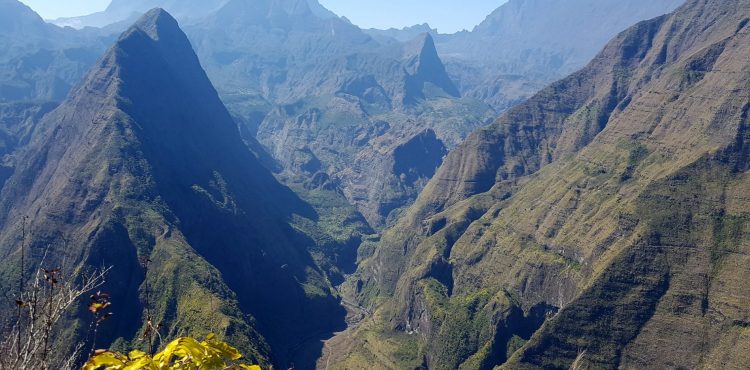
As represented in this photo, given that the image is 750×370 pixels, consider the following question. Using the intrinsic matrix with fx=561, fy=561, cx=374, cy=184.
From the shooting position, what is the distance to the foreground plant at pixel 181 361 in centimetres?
1522

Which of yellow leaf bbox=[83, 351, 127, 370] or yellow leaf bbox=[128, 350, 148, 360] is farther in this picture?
yellow leaf bbox=[128, 350, 148, 360]

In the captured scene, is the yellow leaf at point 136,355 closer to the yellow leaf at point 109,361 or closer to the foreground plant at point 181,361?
the foreground plant at point 181,361

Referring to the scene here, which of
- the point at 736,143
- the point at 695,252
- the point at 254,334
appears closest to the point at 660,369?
the point at 695,252

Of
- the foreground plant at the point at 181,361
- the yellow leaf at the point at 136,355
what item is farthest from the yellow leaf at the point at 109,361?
the yellow leaf at the point at 136,355

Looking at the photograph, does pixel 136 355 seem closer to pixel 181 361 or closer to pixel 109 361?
pixel 109 361

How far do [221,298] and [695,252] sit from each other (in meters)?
159

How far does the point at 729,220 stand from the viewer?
180125 millimetres

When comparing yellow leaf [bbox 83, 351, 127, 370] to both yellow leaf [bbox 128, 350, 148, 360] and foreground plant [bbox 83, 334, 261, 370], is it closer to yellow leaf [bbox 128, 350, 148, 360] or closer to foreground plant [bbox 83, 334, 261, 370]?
foreground plant [bbox 83, 334, 261, 370]

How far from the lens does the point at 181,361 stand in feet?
54.9

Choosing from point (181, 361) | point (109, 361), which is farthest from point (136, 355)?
point (181, 361)

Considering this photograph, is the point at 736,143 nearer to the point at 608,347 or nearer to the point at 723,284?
the point at 723,284

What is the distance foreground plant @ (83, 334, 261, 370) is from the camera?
15.2m

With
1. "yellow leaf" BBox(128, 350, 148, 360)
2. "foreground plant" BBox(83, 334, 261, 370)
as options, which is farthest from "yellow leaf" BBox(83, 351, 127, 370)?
"yellow leaf" BBox(128, 350, 148, 360)

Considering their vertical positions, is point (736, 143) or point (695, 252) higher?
point (736, 143)
